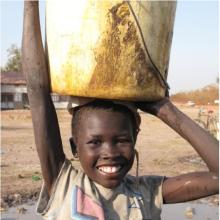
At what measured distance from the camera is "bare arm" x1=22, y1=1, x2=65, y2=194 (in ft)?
6.29

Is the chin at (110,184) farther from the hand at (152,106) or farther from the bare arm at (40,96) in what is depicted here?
the hand at (152,106)

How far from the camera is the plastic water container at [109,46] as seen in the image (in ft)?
5.76

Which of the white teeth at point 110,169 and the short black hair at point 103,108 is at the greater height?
the short black hair at point 103,108

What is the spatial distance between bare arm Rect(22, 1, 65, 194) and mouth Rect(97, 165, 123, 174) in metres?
0.20

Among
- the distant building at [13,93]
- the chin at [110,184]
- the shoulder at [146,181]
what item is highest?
the chin at [110,184]

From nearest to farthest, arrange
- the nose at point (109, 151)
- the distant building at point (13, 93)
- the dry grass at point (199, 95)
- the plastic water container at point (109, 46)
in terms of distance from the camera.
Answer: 1. the plastic water container at point (109, 46)
2. the nose at point (109, 151)
3. the distant building at point (13, 93)
4. the dry grass at point (199, 95)

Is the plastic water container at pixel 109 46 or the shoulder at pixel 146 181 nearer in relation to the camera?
the plastic water container at pixel 109 46

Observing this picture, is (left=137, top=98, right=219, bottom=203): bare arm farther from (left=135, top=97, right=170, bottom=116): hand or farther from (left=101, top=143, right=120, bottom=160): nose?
(left=101, top=143, right=120, bottom=160): nose

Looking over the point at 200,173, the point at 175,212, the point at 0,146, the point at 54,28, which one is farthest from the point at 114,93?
the point at 0,146

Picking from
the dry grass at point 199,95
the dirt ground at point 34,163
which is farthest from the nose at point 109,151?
the dry grass at point 199,95

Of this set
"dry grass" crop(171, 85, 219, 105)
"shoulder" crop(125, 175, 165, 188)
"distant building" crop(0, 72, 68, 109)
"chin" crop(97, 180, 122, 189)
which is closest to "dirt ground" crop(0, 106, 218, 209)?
"shoulder" crop(125, 175, 165, 188)

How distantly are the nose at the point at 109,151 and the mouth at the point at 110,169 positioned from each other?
38mm

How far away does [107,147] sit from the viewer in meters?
1.89

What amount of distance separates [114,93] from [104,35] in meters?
0.22
